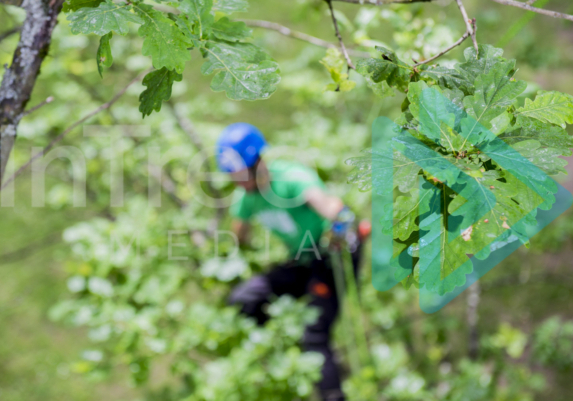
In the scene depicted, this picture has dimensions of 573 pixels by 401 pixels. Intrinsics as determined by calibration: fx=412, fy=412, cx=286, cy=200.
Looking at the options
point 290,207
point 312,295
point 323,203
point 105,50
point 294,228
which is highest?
point 105,50

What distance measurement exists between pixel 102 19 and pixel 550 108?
26.7 inches

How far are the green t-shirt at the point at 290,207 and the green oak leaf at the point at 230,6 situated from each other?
4.08 ft

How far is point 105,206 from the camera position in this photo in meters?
2.54

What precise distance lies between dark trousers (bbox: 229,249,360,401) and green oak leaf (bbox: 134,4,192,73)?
5.03ft

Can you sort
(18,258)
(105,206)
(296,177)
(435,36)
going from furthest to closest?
(18,258)
(105,206)
(296,177)
(435,36)

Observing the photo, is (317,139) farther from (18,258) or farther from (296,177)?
(18,258)

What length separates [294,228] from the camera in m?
2.09

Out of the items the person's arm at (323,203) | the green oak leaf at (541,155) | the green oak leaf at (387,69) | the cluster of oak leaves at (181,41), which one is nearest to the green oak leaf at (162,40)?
the cluster of oak leaves at (181,41)

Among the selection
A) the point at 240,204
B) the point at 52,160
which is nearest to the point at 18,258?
the point at 52,160

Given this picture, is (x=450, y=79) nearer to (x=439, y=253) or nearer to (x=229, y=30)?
(x=439, y=253)

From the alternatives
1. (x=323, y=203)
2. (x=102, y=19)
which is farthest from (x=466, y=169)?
(x=323, y=203)

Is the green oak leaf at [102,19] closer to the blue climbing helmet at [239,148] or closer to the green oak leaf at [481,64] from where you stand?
the green oak leaf at [481,64]

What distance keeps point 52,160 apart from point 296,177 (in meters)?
1.63

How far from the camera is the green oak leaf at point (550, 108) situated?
Answer: 61cm
